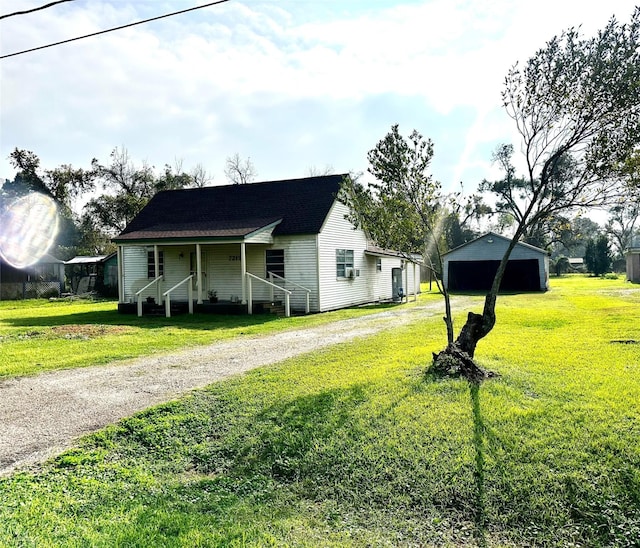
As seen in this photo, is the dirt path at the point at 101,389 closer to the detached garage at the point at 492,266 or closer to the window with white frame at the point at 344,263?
the window with white frame at the point at 344,263

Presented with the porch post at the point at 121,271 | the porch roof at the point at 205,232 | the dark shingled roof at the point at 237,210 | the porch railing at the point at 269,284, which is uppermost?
the dark shingled roof at the point at 237,210

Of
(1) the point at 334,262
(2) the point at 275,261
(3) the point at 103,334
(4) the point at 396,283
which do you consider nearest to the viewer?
(3) the point at 103,334

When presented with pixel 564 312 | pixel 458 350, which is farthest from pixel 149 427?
pixel 564 312

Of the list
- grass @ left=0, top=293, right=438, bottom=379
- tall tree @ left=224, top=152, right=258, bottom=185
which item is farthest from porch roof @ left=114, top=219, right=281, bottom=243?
tall tree @ left=224, top=152, right=258, bottom=185

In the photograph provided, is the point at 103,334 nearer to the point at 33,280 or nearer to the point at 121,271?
the point at 121,271

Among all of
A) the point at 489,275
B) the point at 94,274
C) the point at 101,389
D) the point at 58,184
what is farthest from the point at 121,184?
the point at 101,389

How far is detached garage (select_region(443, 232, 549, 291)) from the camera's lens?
97.1 ft

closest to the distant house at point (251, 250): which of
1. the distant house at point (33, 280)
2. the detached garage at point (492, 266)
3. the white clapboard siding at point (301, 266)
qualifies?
the white clapboard siding at point (301, 266)

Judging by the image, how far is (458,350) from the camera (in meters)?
6.45

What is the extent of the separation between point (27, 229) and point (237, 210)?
85.1 ft

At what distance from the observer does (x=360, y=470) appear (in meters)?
4.00

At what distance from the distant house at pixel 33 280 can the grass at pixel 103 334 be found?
10.4 m

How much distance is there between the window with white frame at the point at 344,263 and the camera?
19.7 m

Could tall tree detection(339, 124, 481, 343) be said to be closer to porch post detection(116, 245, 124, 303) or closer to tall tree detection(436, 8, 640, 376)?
tall tree detection(436, 8, 640, 376)
